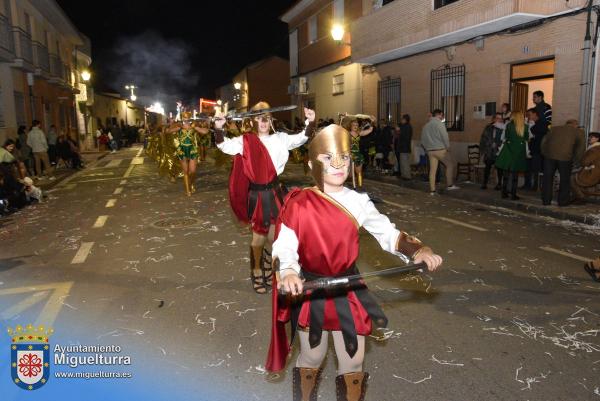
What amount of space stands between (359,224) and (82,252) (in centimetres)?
578

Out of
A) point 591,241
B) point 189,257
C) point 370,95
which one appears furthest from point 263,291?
point 370,95

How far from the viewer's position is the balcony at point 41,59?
25.1 m

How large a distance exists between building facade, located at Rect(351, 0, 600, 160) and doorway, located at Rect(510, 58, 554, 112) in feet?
0.08

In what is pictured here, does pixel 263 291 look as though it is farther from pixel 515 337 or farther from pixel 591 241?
pixel 591 241

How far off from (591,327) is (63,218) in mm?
9400

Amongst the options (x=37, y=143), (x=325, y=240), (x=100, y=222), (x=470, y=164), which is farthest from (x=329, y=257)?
(x=37, y=143)

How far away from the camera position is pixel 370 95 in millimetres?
20062

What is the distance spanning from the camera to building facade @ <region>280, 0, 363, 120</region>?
833 inches

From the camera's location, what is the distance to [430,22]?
14414 millimetres

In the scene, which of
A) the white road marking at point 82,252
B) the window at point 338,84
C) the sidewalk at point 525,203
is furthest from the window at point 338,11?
the white road marking at point 82,252

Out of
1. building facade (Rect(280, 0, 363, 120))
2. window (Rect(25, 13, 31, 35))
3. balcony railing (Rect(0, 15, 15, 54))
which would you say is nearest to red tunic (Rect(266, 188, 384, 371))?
building facade (Rect(280, 0, 363, 120))

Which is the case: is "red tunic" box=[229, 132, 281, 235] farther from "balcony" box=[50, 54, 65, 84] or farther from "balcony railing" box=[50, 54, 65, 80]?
"balcony railing" box=[50, 54, 65, 80]

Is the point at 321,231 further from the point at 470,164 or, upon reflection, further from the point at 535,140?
the point at 470,164

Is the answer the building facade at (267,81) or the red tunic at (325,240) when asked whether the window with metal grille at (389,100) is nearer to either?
the red tunic at (325,240)
